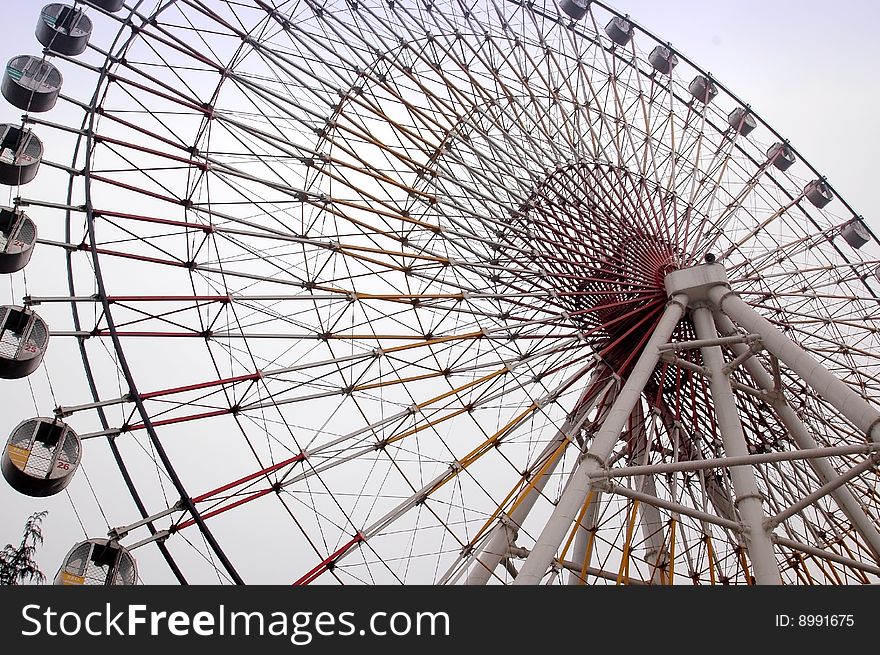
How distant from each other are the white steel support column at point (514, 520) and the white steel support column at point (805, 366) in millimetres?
3036

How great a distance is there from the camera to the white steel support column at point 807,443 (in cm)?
1565

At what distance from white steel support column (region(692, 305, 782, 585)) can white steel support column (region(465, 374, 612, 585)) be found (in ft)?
8.20

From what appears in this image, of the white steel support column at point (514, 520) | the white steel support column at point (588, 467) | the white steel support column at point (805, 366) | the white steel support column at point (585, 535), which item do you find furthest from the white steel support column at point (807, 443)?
the white steel support column at point (585, 535)

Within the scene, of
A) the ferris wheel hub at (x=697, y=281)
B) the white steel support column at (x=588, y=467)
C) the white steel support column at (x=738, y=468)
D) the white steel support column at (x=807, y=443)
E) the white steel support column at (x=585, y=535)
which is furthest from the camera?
the white steel support column at (x=585, y=535)

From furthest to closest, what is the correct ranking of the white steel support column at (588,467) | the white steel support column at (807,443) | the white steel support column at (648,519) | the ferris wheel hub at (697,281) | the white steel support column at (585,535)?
the white steel support column at (648,519), the white steel support column at (585,535), the ferris wheel hub at (697,281), the white steel support column at (807,443), the white steel support column at (588,467)

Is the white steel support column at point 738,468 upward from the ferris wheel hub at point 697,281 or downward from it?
downward

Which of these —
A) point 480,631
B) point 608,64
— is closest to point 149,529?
point 480,631

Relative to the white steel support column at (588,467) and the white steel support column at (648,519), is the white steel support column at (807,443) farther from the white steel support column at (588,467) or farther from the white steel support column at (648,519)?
the white steel support column at (648,519)

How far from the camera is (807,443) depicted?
16391mm

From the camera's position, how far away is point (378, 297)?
18.2 metres

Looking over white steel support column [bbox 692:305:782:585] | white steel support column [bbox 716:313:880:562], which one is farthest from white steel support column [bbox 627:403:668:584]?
white steel support column [bbox 692:305:782:585]

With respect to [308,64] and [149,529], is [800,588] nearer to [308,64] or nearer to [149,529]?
[149,529]

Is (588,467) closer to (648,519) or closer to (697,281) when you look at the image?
(697,281)

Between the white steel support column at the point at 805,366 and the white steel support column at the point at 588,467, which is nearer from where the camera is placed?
the white steel support column at the point at 588,467
